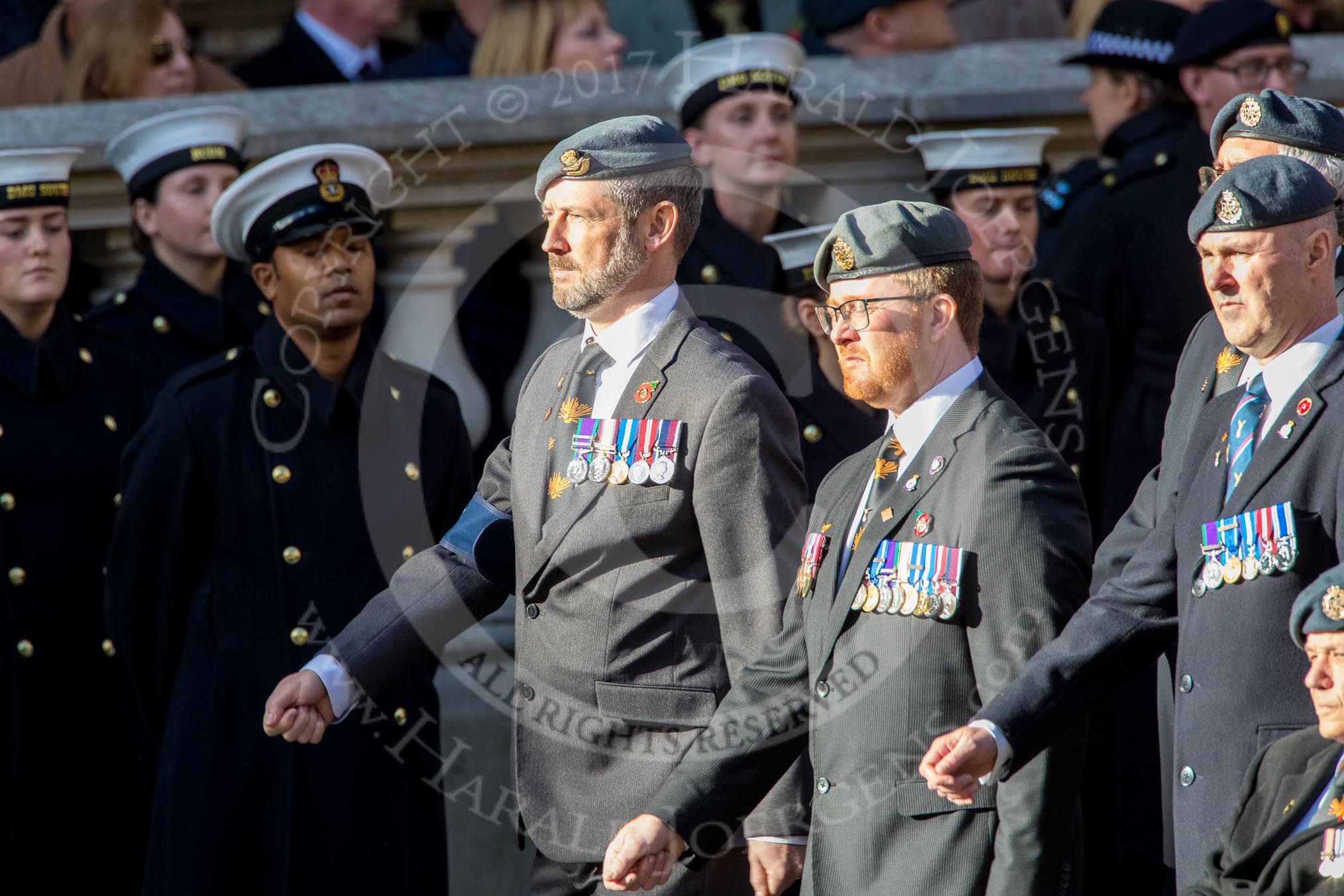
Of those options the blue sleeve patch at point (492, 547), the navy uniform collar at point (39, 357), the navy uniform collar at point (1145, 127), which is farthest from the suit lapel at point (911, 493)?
the navy uniform collar at point (39, 357)

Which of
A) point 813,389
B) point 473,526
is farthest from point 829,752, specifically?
point 813,389

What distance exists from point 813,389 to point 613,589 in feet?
5.11

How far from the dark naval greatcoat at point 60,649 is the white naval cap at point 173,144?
1.74ft

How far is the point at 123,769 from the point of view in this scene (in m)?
6.06

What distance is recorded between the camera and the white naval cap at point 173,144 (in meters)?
6.27

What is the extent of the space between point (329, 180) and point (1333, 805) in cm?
306

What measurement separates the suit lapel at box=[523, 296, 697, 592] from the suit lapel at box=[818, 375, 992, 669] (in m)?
0.51

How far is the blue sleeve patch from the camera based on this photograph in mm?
4844

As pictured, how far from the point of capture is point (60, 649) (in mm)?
6008

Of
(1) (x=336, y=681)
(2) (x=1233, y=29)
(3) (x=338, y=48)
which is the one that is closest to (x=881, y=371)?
(1) (x=336, y=681)

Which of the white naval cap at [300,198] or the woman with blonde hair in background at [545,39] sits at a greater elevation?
the woman with blonde hair in background at [545,39]

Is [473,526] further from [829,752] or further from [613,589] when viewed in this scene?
[829,752]

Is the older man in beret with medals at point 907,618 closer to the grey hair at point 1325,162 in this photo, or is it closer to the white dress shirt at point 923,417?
the white dress shirt at point 923,417

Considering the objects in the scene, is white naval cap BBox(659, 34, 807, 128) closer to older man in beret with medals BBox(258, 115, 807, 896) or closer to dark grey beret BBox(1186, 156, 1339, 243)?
older man in beret with medals BBox(258, 115, 807, 896)
